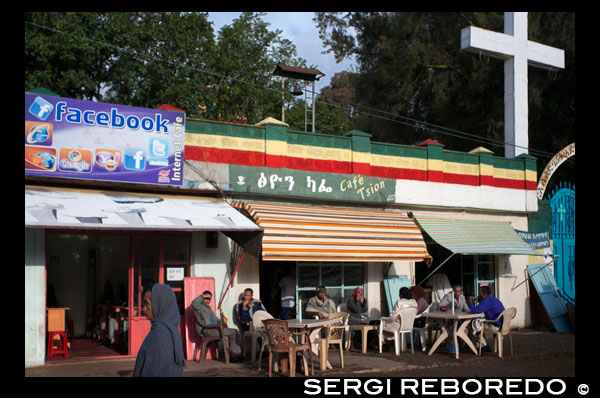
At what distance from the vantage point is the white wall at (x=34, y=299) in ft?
34.7

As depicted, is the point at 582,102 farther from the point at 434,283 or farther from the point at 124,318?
the point at 124,318

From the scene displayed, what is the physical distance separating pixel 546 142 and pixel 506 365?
683 inches

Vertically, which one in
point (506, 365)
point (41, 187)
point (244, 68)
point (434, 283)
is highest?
point (244, 68)

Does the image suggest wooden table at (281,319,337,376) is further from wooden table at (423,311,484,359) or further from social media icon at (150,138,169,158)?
social media icon at (150,138,169,158)

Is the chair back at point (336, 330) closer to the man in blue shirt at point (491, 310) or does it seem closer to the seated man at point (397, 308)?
the seated man at point (397, 308)

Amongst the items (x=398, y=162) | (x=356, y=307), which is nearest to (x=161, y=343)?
(x=356, y=307)

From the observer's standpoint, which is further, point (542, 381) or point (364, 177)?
point (364, 177)

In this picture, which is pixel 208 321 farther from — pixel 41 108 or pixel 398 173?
pixel 398 173

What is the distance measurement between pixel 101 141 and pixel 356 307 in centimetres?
578

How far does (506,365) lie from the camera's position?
38.2 feet

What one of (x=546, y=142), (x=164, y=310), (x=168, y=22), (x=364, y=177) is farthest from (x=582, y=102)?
(x=168, y=22)

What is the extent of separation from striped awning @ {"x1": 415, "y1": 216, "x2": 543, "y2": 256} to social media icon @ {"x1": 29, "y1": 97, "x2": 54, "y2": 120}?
8123 mm

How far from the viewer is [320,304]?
12.7 m

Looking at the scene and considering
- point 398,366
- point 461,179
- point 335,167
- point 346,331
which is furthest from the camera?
point 461,179
